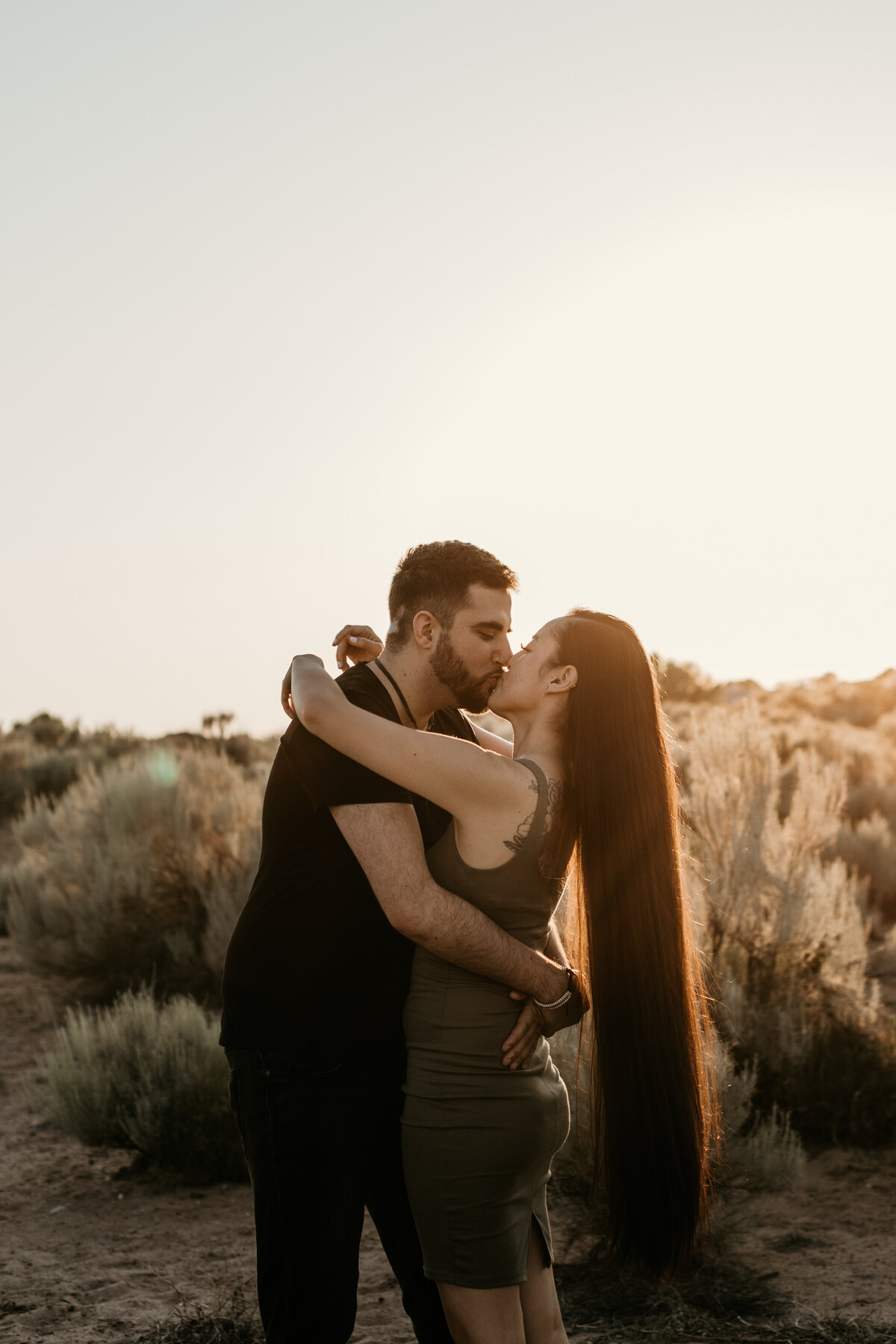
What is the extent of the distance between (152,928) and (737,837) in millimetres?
4975

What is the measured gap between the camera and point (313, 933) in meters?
2.53

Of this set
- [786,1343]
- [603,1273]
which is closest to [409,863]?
[786,1343]

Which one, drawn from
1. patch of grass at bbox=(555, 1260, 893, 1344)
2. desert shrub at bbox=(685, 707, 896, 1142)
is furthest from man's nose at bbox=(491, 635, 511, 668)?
desert shrub at bbox=(685, 707, 896, 1142)

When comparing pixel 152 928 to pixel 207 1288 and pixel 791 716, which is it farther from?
pixel 791 716

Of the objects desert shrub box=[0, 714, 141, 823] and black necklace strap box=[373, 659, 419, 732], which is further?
desert shrub box=[0, 714, 141, 823]

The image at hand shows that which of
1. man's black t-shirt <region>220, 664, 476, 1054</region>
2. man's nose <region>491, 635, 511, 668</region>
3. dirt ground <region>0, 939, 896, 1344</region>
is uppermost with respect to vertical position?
man's nose <region>491, 635, 511, 668</region>

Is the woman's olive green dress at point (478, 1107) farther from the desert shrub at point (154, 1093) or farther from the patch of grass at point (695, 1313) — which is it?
the desert shrub at point (154, 1093)

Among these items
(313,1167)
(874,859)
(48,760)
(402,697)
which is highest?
(48,760)

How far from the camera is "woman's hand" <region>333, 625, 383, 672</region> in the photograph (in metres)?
3.42

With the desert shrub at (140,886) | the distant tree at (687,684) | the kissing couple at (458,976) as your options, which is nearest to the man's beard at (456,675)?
the kissing couple at (458,976)

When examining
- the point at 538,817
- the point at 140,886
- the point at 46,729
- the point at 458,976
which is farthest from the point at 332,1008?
the point at 46,729

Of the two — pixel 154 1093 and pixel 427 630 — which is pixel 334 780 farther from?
pixel 154 1093

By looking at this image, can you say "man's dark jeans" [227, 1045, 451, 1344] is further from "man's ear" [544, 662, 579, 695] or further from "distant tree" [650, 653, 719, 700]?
"distant tree" [650, 653, 719, 700]

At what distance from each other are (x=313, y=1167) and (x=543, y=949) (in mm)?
729
